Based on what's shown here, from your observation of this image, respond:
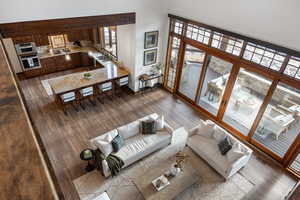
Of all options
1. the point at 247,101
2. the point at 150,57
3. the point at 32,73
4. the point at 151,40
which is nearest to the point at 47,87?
the point at 32,73

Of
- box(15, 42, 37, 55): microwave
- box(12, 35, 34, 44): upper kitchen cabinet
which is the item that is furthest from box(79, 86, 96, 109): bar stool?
box(12, 35, 34, 44): upper kitchen cabinet

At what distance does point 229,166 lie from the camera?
471cm

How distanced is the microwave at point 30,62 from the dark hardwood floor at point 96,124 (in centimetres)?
55

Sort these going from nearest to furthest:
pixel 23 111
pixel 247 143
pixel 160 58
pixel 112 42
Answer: pixel 23 111 < pixel 247 143 < pixel 160 58 < pixel 112 42

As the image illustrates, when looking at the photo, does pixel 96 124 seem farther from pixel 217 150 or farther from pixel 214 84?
pixel 214 84

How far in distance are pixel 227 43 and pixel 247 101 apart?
1824mm

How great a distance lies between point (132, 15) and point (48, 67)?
5.02 metres

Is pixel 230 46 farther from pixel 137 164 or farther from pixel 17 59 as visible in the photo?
pixel 17 59

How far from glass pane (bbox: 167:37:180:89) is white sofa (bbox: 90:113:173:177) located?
9.36ft

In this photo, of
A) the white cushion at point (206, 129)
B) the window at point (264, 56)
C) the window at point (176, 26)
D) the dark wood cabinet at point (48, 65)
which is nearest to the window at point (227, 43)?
the window at point (264, 56)

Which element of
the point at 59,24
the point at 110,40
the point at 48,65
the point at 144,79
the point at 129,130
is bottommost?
the point at 48,65

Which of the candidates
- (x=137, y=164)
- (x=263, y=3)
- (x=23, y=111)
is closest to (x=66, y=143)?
(x=137, y=164)

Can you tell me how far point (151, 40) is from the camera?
7.40 meters

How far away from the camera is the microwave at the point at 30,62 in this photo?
832 cm
